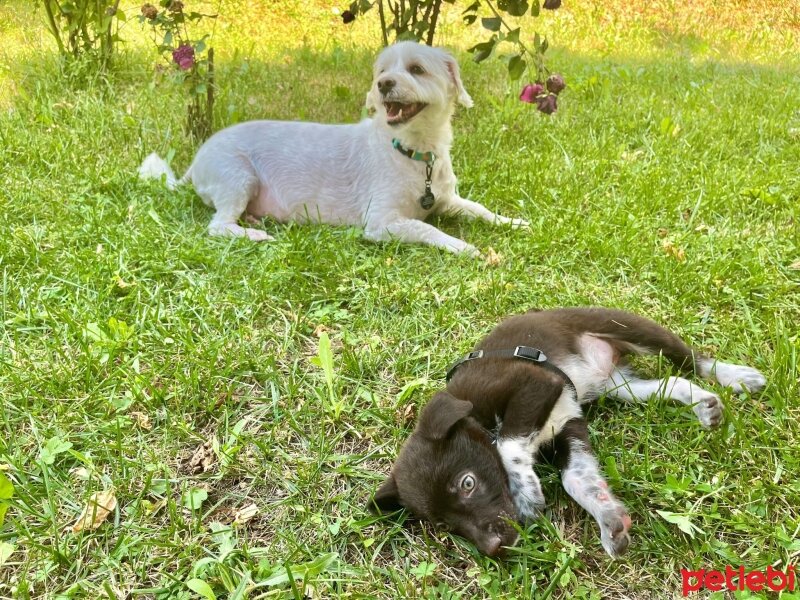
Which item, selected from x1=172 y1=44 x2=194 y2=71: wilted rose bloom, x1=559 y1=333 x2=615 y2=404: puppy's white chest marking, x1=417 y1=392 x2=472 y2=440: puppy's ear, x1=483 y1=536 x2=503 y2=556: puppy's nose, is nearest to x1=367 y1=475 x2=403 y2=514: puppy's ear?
x1=417 y1=392 x2=472 y2=440: puppy's ear

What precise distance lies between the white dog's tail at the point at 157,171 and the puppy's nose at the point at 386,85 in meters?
1.83

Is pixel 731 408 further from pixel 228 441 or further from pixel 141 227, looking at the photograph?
pixel 141 227

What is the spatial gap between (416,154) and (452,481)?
280 centimetres

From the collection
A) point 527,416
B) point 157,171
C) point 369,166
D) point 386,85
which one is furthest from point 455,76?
point 527,416

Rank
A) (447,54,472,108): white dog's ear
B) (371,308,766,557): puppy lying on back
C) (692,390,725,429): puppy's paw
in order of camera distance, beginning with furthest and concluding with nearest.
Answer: (447,54,472,108): white dog's ear < (692,390,725,429): puppy's paw < (371,308,766,557): puppy lying on back

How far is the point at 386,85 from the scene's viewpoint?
4.11 m

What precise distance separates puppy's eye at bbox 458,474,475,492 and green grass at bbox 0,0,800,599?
7.4 inches

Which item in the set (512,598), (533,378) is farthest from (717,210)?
(512,598)

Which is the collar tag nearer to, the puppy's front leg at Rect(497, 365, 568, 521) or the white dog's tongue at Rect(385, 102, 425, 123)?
the white dog's tongue at Rect(385, 102, 425, 123)

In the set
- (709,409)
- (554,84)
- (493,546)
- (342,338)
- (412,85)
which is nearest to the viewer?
(493,546)

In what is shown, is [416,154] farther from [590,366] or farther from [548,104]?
[590,366]

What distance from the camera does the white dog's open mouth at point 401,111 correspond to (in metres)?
4.20

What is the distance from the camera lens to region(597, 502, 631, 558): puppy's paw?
6.53 ft

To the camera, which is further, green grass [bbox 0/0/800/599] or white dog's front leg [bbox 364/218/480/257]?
white dog's front leg [bbox 364/218/480/257]
